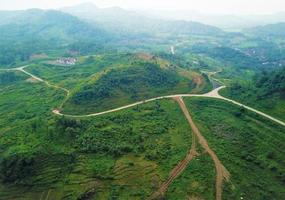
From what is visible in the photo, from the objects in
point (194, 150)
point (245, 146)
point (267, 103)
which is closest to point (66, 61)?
point (267, 103)

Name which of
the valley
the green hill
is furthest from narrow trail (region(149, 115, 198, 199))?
the green hill

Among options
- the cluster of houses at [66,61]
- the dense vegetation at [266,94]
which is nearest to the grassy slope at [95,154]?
the dense vegetation at [266,94]

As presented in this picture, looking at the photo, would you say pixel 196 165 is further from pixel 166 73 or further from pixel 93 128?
pixel 166 73

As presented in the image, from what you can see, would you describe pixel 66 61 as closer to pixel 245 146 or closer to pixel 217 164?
pixel 245 146

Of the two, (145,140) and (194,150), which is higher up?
(145,140)

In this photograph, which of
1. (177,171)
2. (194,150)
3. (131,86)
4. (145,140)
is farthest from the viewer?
(131,86)
